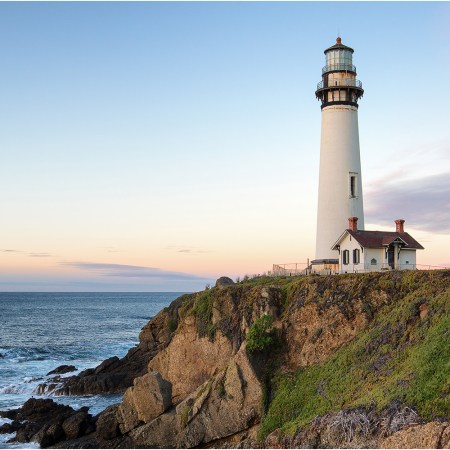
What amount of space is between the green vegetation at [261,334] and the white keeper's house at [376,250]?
970 cm

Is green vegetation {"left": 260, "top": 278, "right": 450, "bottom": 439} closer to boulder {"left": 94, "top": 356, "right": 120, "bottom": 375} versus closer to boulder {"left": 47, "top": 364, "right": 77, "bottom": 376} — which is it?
boulder {"left": 94, "top": 356, "right": 120, "bottom": 375}

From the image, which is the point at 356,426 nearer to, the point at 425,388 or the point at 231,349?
the point at 425,388

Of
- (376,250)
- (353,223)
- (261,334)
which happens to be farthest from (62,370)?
(376,250)

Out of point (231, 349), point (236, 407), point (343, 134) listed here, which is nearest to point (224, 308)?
point (231, 349)

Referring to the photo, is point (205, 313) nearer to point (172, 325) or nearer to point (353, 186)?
point (172, 325)

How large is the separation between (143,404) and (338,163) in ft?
67.5

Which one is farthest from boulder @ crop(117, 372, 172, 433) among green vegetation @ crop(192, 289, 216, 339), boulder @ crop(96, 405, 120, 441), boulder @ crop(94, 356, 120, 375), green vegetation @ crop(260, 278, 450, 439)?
boulder @ crop(94, 356, 120, 375)

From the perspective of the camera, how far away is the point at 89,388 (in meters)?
39.0

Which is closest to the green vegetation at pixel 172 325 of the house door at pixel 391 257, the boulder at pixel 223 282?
the boulder at pixel 223 282

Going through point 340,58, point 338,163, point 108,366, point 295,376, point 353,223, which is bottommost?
point 108,366

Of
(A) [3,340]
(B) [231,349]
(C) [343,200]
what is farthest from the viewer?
(A) [3,340]

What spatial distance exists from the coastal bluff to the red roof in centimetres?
571

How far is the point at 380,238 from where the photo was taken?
35.5 meters

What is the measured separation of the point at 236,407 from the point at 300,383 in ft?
9.87
